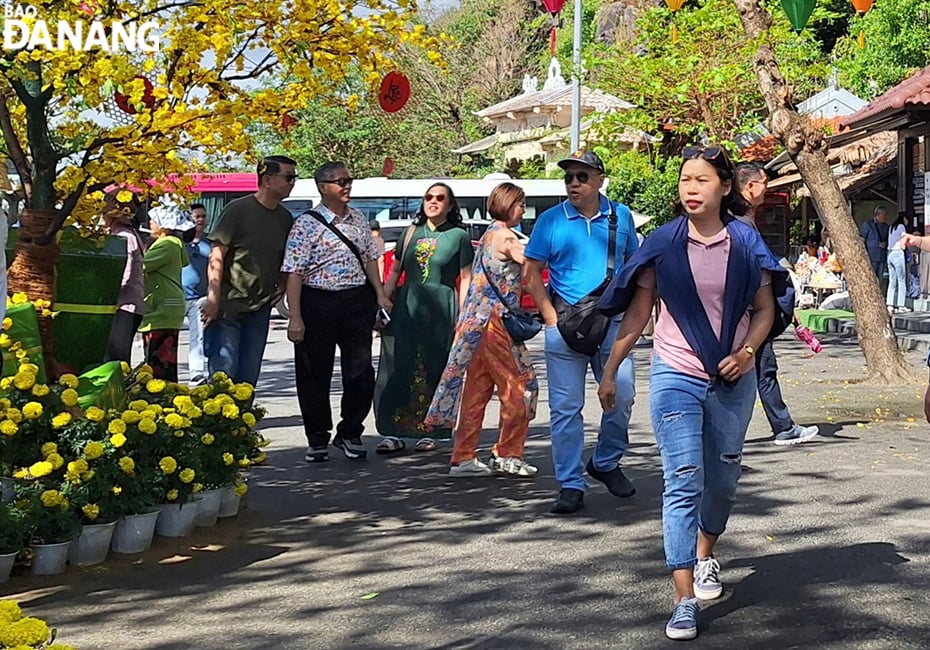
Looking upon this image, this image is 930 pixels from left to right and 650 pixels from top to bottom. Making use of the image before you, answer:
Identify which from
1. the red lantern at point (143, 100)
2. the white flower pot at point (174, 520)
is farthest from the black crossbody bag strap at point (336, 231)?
the white flower pot at point (174, 520)

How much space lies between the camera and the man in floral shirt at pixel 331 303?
8.71 meters

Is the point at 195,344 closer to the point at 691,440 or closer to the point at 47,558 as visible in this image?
the point at 47,558

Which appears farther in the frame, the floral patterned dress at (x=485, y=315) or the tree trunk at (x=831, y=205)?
the tree trunk at (x=831, y=205)

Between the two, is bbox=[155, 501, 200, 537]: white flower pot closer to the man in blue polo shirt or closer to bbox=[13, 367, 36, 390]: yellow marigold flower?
bbox=[13, 367, 36, 390]: yellow marigold flower

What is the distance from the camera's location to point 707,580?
5465mm

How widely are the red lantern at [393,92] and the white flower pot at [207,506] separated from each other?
A: 138 inches

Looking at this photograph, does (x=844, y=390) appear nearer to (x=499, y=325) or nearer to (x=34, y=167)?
(x=499, y=325)

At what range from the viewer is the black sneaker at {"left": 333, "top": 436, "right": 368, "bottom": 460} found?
901cm

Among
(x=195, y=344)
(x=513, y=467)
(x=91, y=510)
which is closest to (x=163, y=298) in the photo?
(x=195, y=344)

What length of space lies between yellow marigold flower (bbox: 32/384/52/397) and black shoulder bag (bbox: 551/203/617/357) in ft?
7.85

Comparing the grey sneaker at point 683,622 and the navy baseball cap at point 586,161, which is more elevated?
the navy baseball cap at point 586,161

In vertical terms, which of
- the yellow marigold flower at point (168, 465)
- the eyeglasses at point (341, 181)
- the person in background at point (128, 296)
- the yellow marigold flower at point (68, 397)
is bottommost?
the yellow marigold flower at point (168, 465)

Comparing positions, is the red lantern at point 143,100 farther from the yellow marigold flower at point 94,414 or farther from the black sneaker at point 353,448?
the black sneaker at point 353,448

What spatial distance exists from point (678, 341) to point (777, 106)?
8.49 meters
